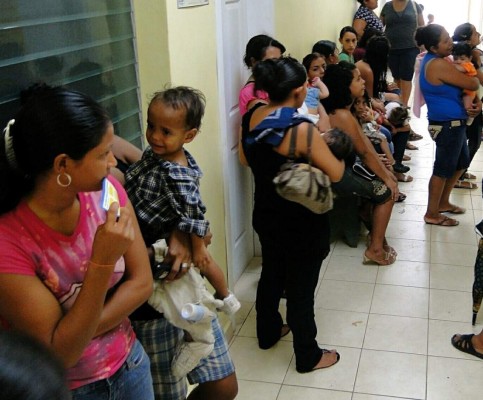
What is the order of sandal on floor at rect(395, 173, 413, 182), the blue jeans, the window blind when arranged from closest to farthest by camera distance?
the blue jeans < the window blind < sandal on floor at rect(395, 173, 413, 182)

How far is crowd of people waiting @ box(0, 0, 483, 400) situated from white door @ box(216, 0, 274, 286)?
0.13 metres

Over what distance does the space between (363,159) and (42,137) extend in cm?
273

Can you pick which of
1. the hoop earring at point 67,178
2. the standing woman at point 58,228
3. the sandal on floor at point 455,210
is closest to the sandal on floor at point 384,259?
the sandal on floor at point 455,210

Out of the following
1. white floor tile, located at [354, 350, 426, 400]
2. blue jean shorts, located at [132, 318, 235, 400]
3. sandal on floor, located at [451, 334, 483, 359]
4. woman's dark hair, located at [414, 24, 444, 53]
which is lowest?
white floor tile, located at [354, 350, 426, 400]

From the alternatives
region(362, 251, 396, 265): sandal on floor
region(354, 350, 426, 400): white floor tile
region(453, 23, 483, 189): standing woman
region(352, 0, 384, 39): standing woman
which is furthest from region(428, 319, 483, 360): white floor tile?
region(352, 0, 384, 39): standing woman

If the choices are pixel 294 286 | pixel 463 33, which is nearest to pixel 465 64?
pixel 463 33

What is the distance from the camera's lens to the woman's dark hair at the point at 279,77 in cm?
250

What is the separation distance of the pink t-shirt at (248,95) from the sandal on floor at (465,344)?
5.09 feet

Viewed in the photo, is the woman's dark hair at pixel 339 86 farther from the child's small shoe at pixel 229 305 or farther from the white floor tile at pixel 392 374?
the child's small shoe at pixel 229 305

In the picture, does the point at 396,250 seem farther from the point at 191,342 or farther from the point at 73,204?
the point at 73,204

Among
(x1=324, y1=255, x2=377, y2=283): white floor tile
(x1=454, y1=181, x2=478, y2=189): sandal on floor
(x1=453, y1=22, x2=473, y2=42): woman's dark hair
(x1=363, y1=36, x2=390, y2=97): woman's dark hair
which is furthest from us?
(x1=454, y1=181, x2=478, y2=189): sandal on floor

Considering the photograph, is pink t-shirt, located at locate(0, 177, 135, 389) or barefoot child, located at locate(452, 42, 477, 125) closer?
pink t-shirt, located at locate(0, 177, 135, 389)

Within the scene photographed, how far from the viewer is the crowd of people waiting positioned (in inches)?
50.1

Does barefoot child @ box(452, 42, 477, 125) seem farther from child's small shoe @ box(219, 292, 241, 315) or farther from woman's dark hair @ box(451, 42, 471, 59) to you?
child's small shoe @ box(219, 292, 241, 315)
